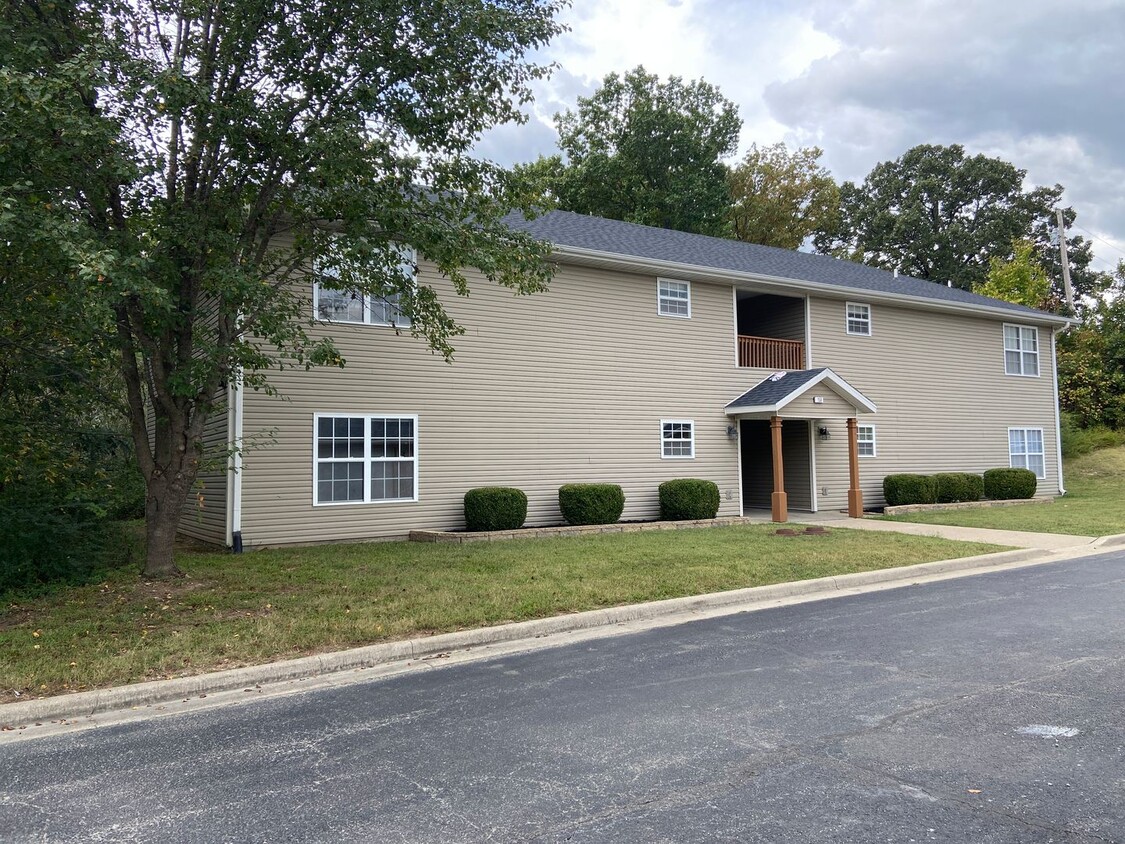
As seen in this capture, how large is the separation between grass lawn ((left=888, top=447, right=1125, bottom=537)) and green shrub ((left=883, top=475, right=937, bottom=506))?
0.88 m

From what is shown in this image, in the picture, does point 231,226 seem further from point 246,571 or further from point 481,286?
point 481,286

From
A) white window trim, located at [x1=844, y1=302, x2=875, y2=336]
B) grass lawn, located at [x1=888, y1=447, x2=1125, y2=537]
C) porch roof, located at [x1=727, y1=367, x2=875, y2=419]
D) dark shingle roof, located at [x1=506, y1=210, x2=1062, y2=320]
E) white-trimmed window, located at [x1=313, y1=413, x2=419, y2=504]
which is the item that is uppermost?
dark shingle roof, located at [x1=506, y1=210, x2=1062, y2=320]

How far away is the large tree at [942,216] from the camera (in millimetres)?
48938

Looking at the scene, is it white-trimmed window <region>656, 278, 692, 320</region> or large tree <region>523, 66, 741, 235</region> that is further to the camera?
large tree <region>523, 66, 741, 235</region>

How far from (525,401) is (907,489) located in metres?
10.3

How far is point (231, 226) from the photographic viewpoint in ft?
31.3

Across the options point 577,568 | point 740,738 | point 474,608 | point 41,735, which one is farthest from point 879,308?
point 41,735

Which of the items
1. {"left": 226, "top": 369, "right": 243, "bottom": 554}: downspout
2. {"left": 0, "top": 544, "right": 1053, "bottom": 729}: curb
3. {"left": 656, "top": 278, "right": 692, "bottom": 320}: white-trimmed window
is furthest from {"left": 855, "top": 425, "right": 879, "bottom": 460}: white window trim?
{"left": 226, "top": 369, "right": 243, "bottom": 554}: downspout

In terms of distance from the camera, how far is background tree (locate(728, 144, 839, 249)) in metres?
40.6

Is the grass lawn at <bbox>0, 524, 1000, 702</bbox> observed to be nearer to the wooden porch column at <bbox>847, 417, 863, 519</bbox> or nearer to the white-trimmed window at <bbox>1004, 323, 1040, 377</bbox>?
the wooden porch column at <bbox>847, 417, 863, 519</bbox>

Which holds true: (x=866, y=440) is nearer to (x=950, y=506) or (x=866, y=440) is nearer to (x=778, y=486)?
(x=950, y=506)

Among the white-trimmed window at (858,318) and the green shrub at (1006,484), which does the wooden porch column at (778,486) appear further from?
the green shrub at (1006,484)

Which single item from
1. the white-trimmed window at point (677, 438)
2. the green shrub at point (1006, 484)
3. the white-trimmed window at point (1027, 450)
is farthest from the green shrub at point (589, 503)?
the white-trimmed window at point (1027, 450)

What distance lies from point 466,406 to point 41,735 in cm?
1048
